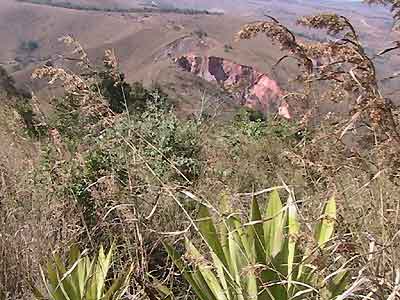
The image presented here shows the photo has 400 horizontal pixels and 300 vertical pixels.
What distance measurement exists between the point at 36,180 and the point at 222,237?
1910 mm

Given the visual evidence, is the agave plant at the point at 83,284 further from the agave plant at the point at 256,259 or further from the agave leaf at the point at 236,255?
the agave leaf at the point at 236,255

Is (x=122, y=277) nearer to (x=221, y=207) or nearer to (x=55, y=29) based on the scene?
(x=221, y=207)

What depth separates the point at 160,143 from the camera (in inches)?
201

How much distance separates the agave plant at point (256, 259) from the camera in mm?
2119

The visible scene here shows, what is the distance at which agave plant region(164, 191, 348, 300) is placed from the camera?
2119 mm

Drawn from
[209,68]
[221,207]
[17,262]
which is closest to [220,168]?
[17,262]

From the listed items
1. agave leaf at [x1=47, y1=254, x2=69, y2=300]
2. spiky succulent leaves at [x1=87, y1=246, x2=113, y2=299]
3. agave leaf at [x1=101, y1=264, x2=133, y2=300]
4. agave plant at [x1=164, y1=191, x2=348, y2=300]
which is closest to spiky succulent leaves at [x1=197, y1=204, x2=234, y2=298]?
agave plant at [x1=164, y1=191, x2=348, y2=300]

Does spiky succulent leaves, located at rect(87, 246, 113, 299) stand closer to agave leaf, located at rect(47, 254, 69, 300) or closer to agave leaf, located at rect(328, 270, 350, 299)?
agave leaf, located at rect(47, 254, 69, 300)

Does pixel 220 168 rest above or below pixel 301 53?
below

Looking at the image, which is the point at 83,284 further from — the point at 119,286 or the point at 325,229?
the point at 325,229

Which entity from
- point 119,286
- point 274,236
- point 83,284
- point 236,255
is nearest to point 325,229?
point 274,236

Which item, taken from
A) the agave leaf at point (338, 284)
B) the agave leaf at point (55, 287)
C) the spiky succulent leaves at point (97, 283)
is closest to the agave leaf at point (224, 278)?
the agave leaf at point (338, 284)

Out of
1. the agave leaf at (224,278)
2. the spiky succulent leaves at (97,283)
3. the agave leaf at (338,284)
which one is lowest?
the spiky succulent leaves at (97,283)

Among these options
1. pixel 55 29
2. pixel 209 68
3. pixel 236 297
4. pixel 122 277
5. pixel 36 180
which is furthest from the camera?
pixel 55 29
